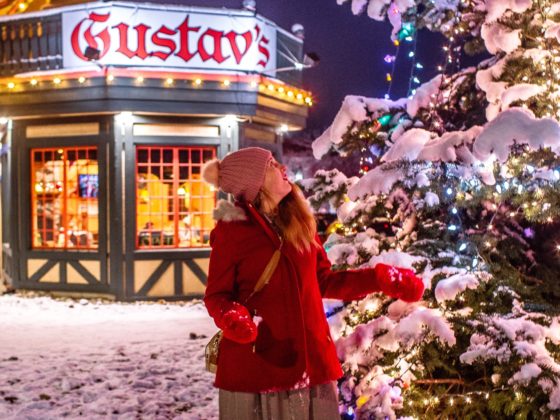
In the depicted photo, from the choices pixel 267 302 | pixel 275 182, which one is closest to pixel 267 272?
pixel 267 302

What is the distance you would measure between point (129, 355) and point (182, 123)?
502cm

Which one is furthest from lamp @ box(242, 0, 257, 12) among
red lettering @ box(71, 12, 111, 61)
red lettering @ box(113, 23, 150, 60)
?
red lettering @ box(71, 12, 111, 61)

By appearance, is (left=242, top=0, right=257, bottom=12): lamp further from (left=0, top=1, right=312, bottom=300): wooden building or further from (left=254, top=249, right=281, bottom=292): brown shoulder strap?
(left=254, top=249, right=281, bottom=292): brown shoulder strap

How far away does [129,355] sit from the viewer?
8.05m

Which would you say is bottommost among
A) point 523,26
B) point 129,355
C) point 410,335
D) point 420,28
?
point 129,355

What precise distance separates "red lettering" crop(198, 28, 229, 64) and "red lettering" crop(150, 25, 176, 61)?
46 cm

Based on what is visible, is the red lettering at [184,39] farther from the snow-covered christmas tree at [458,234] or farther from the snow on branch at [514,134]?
the snow on branch at [514,134]

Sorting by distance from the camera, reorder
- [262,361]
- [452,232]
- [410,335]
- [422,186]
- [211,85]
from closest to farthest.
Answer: [262,361] → [410,335] → [422,186] → [452,232] → [211,85]

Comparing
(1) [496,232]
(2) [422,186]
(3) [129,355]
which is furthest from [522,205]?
(3) [129,355]

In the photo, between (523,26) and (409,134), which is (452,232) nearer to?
(409,134)

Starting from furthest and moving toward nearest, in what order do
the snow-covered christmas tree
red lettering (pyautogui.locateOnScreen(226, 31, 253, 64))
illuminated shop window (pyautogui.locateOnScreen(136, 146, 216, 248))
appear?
illuminated shop window (pyautogui.locateOnScreen(136, 146, 216, 248))
red lettering (pyautogui.locateOnScreen(226, 31, 253, 64))
the snow-covered christmas tree

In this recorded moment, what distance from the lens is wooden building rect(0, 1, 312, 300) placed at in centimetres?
1155

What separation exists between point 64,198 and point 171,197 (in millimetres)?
1982

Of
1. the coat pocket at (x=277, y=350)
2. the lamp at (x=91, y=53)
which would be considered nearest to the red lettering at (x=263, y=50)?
the lamp at (x=91, y=53)
